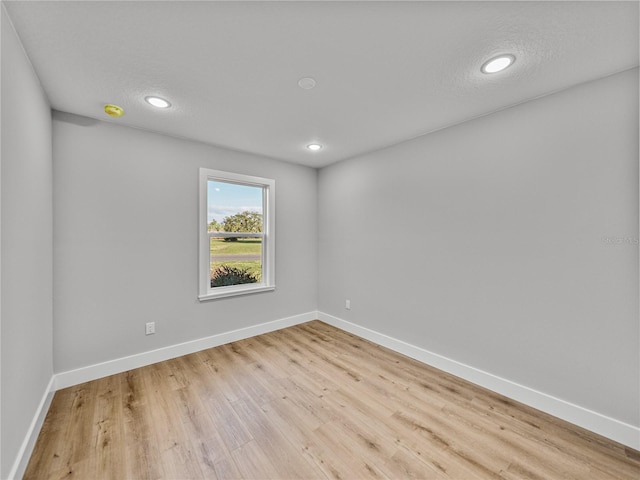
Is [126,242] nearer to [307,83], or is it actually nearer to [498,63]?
[307,83]

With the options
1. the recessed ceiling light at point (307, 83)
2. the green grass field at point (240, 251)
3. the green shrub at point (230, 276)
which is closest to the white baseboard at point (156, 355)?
the green shrub at point (230, 276)

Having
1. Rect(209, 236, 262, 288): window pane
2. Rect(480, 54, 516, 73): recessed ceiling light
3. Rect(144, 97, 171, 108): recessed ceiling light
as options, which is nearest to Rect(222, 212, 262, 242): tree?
Rect(209, 236, 262, 288): window pane

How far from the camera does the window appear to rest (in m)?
3.10

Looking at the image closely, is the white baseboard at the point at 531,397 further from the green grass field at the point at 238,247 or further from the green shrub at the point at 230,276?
the green grass field at the point at 238,247

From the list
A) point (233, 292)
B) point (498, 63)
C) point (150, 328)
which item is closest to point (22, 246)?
point (150, 328)

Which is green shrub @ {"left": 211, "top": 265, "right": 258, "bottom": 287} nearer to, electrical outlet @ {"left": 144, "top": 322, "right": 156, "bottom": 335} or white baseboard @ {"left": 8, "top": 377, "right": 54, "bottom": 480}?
electrical outlet @ {"left": 144, "top": 322, "right": 156, "bottom": 335}

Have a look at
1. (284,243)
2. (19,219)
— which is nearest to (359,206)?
(284,243)

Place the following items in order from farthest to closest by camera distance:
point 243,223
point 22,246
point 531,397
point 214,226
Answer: point 243,223 < point 214,226 < point 531,397 < point 22,246

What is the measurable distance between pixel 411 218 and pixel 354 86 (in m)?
1.53

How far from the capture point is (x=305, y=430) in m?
1.81

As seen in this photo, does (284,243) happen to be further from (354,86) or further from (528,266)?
(528,266)

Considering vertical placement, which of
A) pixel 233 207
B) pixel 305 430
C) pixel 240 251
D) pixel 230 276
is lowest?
pixel 305 430

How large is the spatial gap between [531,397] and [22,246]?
3.63m

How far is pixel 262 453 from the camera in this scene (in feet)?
5.32
